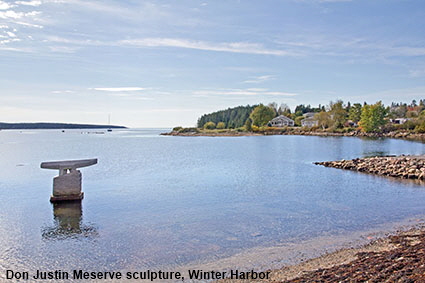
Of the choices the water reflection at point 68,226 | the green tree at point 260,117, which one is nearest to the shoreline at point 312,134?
the green tree at point 260,117

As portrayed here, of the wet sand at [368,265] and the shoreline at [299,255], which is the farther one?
the shoreline at [299,255]

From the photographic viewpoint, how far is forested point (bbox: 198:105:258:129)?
144 meters

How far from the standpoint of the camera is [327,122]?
373 ft

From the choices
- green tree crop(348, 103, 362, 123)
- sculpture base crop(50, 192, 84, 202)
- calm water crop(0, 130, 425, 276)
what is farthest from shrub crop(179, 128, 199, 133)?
sculpture base crop(50, 192, 84, 202)

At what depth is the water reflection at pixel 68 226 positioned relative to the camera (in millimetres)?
11672

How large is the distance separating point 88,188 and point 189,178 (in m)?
7.00

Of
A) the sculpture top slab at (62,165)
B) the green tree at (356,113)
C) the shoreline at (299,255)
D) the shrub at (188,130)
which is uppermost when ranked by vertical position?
the green tree at (356,113)

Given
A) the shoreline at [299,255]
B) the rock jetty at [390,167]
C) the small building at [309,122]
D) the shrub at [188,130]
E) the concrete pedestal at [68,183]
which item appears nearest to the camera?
the shoreline at [299,255]

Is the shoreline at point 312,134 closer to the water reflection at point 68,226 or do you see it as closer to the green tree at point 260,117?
the green tree at point 260,117

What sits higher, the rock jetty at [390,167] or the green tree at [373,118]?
the green tree at [373,118]

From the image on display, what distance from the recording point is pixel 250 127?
12350 centimetres

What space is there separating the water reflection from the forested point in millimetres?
125667

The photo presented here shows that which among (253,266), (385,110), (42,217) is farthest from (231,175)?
(385,110)

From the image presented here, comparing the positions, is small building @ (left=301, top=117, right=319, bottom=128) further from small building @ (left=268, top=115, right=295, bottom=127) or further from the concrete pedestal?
the concrete pedestal
